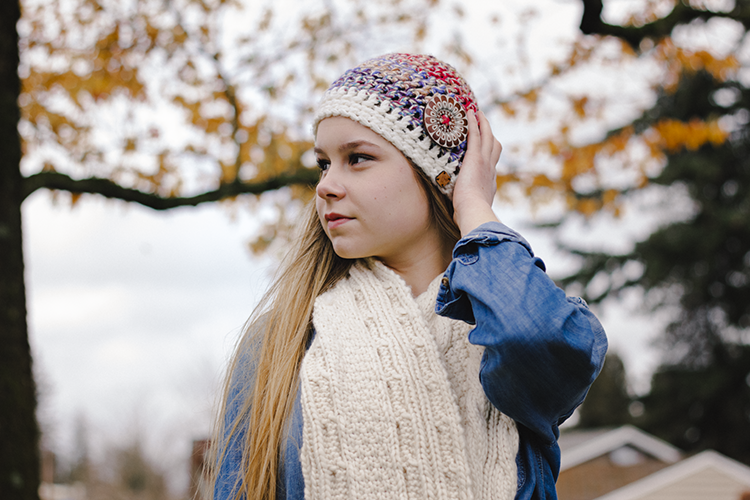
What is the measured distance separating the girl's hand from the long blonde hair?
100 mm

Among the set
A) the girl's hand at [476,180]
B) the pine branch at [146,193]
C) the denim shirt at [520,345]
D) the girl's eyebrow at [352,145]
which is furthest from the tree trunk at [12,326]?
the girl's hand at [476,180]

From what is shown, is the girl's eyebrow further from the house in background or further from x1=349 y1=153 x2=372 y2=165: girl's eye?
the house in background

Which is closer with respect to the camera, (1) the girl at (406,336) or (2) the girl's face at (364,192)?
(1) the girl at (406,336)

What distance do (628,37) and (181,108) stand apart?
4206mm

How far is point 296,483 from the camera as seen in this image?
1562 mm

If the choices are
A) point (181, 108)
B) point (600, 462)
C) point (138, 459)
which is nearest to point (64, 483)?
point (138, 459)

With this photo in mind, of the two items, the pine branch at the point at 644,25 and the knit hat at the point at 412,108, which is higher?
the pine branch at the point at 644,25

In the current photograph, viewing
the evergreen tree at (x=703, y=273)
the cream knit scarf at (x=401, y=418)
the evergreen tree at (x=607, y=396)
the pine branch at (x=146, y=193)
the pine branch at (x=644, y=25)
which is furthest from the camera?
the evergreen tree at (x=607, y=396)

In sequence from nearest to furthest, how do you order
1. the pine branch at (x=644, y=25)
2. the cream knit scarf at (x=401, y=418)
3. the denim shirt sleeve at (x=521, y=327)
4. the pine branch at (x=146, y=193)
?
the denim shirt sleeve at (x=521, y=327) < the cream knit scarf at (x=401, y=418) < the pine branch at (x=644, y=25) < the pine branch at (x=146, y=193)

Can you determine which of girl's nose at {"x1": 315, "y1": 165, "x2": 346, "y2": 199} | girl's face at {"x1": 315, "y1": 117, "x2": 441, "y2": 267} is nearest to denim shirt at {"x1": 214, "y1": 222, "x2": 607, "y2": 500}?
girl's face at {"x1": 315, "y1": 117, "x2": 441, "y2": 267}

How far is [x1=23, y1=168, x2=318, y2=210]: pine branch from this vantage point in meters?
4.93

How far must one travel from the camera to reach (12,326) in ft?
13.1

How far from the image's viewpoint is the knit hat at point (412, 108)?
67.0 inches

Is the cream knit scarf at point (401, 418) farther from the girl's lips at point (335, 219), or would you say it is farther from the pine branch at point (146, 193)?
the pine branch at point (146, 193)
